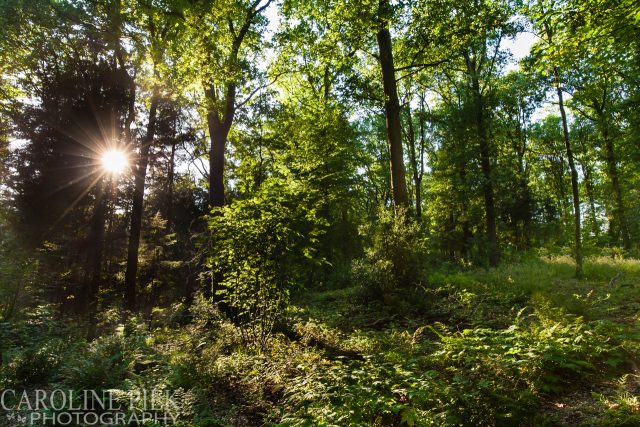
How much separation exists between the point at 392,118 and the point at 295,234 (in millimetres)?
7372

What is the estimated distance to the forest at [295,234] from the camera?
449cm

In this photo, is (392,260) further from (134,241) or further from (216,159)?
(134,241)

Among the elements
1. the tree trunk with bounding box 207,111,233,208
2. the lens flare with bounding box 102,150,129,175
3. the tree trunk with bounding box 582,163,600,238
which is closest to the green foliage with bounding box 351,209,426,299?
the tree trunk with bounding box 207,111,233,208

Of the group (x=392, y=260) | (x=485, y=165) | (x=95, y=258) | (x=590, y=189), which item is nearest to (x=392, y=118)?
(x=392, y=260)

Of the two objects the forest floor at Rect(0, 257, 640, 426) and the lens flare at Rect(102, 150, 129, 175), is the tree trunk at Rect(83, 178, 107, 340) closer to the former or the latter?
the lens flare at Rect(102, 150, 129, 175)

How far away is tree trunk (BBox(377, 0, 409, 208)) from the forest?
84mm

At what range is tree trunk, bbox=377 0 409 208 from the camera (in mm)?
11897

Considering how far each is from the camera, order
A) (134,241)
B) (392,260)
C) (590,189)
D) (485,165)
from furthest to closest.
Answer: (590,189), (485,165), (134,241), (392,260)

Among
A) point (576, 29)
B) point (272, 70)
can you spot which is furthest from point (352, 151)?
point (576, 29)

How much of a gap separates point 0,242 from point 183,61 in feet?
35.9

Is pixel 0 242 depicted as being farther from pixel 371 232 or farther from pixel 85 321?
pixel 371 232

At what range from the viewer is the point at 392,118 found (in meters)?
12.7

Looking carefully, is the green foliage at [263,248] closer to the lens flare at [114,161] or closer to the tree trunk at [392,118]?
the tree trunk at [392,118]

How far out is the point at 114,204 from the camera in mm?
22547
